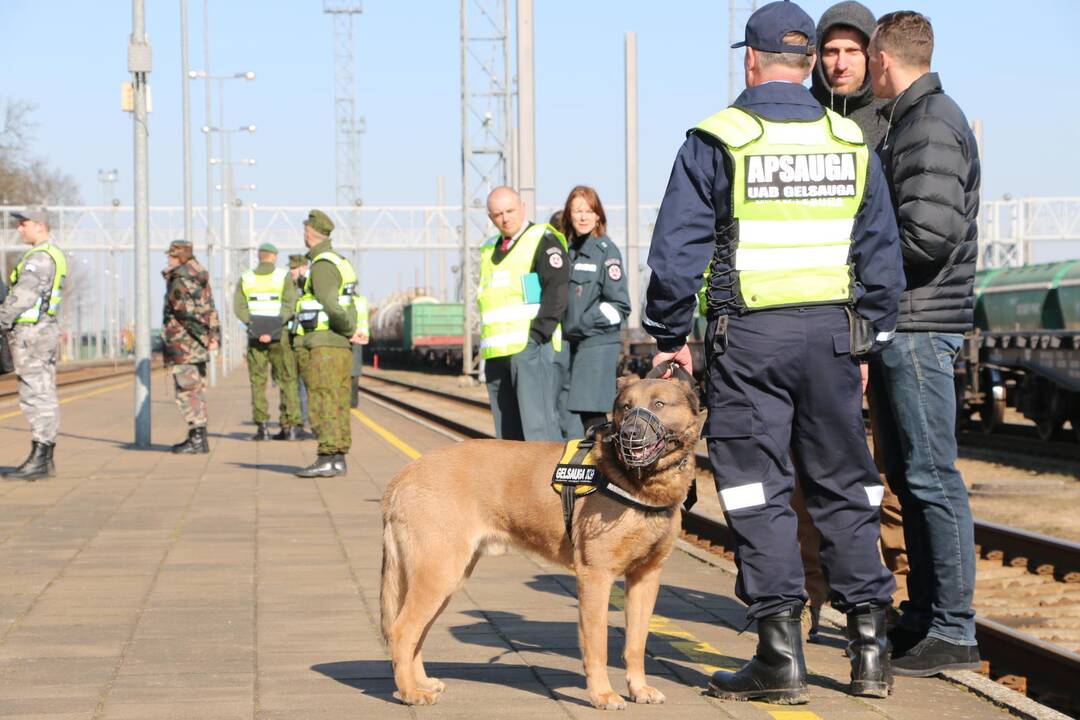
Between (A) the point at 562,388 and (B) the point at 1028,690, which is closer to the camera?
(B) the point at 1028,690

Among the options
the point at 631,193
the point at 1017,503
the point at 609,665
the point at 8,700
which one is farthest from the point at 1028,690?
the point at 631,193

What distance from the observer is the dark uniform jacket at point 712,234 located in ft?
17.1

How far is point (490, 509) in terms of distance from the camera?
213 inches

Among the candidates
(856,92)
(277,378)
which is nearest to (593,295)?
(856,92)

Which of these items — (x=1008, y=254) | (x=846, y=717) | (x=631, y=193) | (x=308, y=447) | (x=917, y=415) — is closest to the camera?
(x=846, y=717)

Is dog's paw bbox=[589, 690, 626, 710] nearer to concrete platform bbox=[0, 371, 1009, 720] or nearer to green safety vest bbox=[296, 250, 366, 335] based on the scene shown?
concrete platform bbox=[0, 371, 1009, 720]

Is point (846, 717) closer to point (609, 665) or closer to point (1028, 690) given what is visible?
point (609, 665)

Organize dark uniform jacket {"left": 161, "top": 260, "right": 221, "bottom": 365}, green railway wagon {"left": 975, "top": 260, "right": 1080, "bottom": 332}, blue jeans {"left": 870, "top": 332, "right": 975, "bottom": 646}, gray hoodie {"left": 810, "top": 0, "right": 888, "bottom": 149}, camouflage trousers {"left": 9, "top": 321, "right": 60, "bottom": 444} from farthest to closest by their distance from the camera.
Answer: green railway wagon {"left": 975, "top": 260, "right": 1080, "bottom": 332}, dark uniform jacket {"left": 161, "top": 260, "right": 221, "bottom": 365}, camouflage trousers {"left": 9, "top": 321, "right": 60, "bottom": 444}, gray hoodie {"left": 810, "top": 0, "right": 888, "bottom": 149}, blue jeans {"left": 870, "top": 332, "right": 975, "bottom": 646}

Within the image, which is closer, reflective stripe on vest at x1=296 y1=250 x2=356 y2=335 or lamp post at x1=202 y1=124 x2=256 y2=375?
reflective stripe on vest at x1=296 y1=250 x2=356 y2=335

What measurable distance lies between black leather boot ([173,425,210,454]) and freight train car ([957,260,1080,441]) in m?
11.1

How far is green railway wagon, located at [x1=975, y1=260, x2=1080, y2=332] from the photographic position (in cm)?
2531

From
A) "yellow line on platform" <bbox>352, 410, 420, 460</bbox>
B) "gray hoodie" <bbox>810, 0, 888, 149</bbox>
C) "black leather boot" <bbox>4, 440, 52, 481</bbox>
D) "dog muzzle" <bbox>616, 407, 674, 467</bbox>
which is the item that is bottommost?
"yellow line on platform" <bbox>352, 410, 420, 460</bbox>

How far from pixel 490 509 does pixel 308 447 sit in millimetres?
12820

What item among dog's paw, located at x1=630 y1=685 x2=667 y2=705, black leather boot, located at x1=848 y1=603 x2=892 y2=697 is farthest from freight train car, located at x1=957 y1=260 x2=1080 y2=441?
dog's paw, located at x1=630 y1=685 x2=667 y2=705
